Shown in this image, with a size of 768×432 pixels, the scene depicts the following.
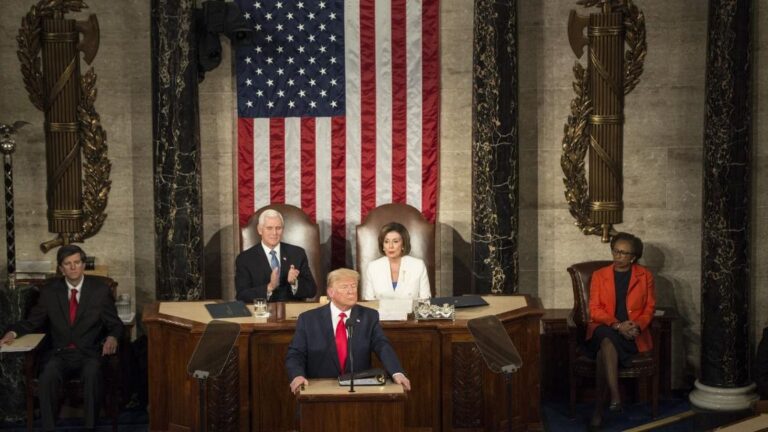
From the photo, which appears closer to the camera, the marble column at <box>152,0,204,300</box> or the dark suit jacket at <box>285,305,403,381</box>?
the dark suit jacket at <box>285,305,403,381</box>

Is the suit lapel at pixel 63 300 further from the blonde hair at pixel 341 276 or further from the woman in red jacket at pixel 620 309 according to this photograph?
the woman in red jacket at pixel 620 309

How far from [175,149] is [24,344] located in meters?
→ 2.23

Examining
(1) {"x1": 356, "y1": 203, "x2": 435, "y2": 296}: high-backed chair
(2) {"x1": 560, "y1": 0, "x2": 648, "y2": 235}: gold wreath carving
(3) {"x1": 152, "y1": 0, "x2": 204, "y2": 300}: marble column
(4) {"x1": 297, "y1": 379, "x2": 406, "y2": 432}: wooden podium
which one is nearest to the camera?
(4) {"x1": 297, "y1": 379, "x2": 406, "y2": 432}: wooden podium

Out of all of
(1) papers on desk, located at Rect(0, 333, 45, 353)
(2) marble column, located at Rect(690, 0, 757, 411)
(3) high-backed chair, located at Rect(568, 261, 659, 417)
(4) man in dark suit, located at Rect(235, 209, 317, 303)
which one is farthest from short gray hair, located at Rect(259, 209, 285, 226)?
(2) marble column, located at Rect(690, 0, 757, 411)

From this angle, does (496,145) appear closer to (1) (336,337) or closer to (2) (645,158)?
(2) (645,158)

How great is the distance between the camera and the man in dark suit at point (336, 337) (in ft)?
24.7

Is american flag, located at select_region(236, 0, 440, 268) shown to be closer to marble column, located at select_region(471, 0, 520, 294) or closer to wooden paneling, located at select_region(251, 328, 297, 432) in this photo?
marble column, located at select_region(471, 0, 520, 294)

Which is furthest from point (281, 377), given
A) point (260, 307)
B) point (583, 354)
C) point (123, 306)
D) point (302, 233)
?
point (583, 354)

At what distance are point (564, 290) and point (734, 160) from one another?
207 centimetres

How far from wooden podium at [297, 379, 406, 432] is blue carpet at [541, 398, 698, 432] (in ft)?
10.6

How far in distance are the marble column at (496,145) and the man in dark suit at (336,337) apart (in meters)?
3.06

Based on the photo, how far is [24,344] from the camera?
9.12 meters

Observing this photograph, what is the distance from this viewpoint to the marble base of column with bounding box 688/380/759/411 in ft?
34.0

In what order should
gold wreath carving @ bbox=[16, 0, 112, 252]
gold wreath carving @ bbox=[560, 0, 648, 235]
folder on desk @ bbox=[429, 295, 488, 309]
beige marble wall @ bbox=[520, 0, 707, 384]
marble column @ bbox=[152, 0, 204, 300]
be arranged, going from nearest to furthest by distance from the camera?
folder on desk @ bbox=[429, 295, 488, 309], marble column @ bbox=[152, 0, 204, 300], gold wreath carving @ bbox=[16, 0, 112, 252], gold wreath carving @ bbox=[560, 0, 648, 235], beige marble wall @ bbox=[520, 0, 707, 384]
